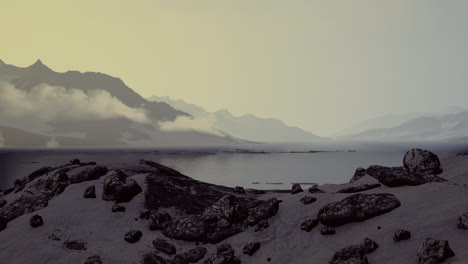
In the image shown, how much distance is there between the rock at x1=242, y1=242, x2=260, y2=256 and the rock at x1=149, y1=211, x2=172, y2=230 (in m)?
7.55

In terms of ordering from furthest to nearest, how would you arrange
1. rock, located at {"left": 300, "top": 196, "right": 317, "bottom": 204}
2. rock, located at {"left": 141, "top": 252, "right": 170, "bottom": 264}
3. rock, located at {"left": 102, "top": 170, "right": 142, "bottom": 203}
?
rock, located at {"left": 102, "top": 170, "right": 142, "bottom": 203} < rock, located at {"left": 300, "top": 196, "right": 317, "bottom": 204} < rock, located at {"left": 141, "top": 252, "right": 170, "bottom": 264}

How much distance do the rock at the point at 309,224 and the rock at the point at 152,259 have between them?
30.7 feet

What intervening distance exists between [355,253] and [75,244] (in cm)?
1898

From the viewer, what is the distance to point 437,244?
826 inches

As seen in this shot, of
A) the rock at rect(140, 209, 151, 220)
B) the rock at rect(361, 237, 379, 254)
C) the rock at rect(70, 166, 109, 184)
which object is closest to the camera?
the rock at rect(361, 237, 379, 254)

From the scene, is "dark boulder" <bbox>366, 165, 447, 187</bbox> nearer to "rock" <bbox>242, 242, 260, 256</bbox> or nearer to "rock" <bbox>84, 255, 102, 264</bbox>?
"rock" <bbox>242, 242, 260, 256</bbox>

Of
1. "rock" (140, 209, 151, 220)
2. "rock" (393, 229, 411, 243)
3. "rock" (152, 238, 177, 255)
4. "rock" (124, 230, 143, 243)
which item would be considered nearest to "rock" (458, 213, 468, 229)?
"rock" (393, 229, 411, 243)

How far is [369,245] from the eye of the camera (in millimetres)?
24125

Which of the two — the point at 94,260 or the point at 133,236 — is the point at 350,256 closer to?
the point at 133,236

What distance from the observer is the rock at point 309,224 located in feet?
96.1

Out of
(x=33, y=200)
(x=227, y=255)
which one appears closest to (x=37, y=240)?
(x=33, y=200)

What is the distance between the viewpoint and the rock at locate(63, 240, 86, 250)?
3038cm

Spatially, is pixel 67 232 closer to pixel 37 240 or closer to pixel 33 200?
pixel 37 240

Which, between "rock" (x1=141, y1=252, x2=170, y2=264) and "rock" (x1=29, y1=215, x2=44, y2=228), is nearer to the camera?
"rock" (x1=141, y1=252, x2=170, y2=264)
